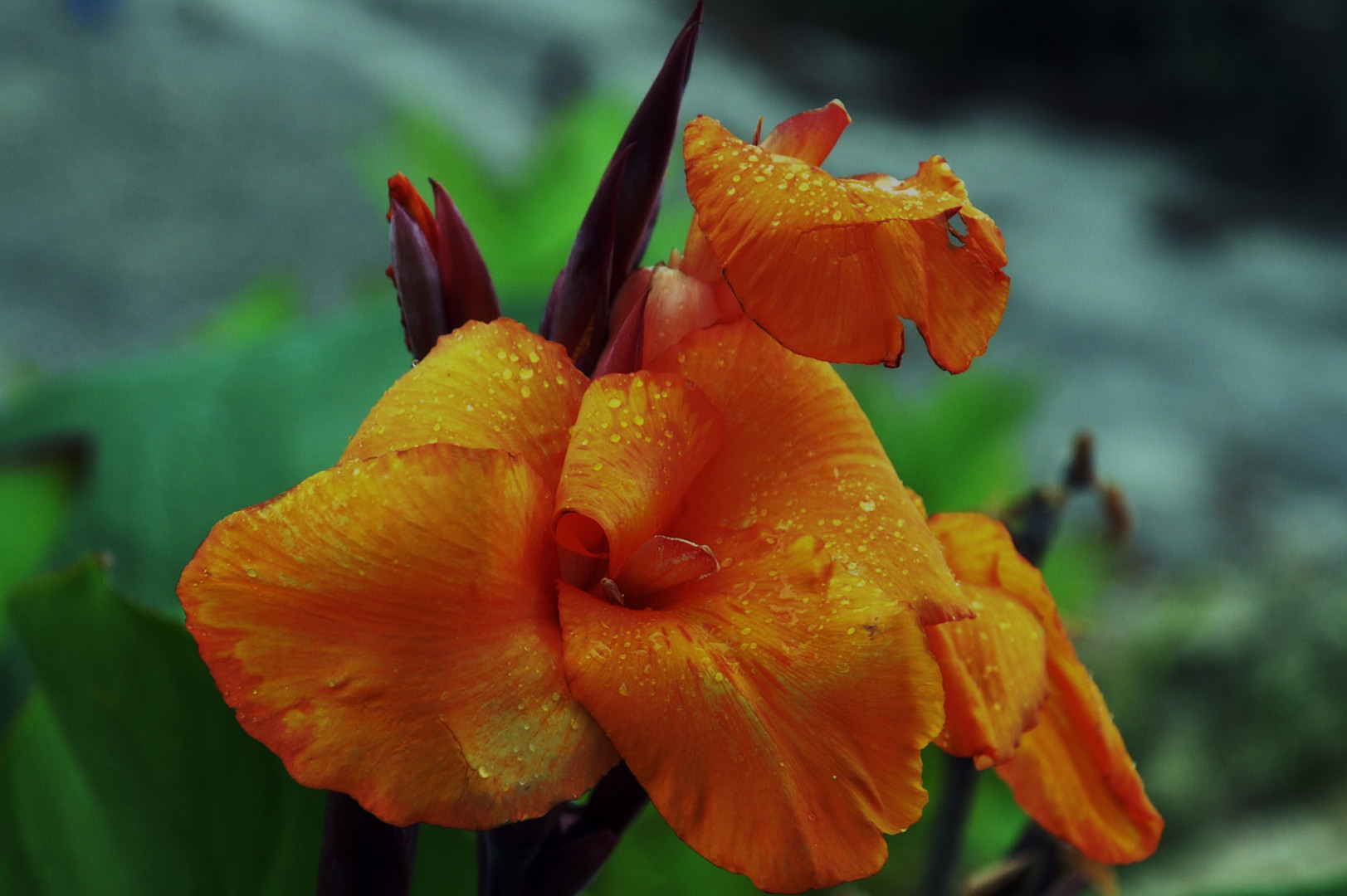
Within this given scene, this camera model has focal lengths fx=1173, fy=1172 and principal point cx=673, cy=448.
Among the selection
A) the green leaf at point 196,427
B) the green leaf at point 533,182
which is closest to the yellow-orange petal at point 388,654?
the green leaf at point 196,427

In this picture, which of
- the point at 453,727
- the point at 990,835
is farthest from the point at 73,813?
the point at 990,835

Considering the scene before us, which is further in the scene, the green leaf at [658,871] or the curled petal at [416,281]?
the green leaf at [658,871]

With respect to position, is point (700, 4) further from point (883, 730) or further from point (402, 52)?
point (402, 52)

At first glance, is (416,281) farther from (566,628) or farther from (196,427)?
(196,427)

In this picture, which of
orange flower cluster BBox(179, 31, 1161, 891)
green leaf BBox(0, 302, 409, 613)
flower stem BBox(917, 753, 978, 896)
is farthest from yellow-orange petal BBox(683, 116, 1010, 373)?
green leaf BBox(0, 302, 409, 613)

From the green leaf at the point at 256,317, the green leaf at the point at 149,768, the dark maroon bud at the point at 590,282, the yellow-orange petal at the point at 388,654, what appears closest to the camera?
the yellow-orange petal at the point at 388,654

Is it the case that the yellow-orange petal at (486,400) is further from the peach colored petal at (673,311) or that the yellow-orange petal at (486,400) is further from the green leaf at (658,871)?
the green leaf at (658,871)
